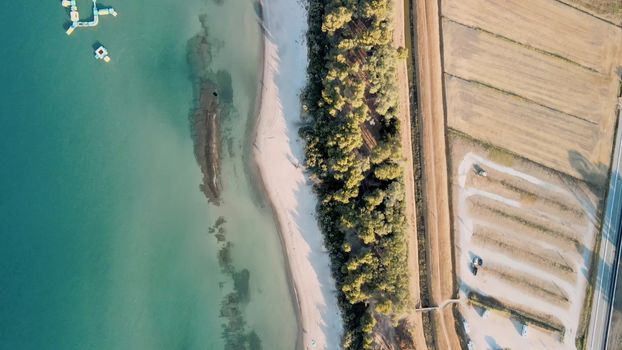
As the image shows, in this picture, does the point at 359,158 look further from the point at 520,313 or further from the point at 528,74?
the point at 520,313

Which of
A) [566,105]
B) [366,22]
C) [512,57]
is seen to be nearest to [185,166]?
[366,22]

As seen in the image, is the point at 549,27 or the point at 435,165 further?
the point at 549,27

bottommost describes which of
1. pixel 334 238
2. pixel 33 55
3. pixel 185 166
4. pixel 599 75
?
pixel 334 238

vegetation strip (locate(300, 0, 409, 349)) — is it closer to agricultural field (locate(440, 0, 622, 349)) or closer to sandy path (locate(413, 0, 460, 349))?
sandy path (locate(413, 0, 460, 349))

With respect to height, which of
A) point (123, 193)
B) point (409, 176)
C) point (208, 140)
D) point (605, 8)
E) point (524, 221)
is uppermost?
point (605, 8)

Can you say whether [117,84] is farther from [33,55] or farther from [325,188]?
[325,188]

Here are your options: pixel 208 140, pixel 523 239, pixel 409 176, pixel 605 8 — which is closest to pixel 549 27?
pixel 605 8
